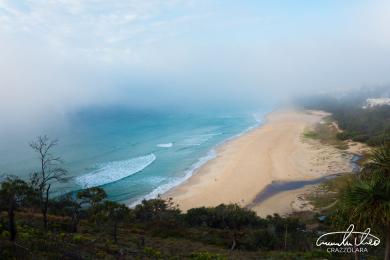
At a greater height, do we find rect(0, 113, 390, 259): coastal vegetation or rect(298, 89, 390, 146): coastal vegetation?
rect(298, 89, 390, 146): coastal vegetation

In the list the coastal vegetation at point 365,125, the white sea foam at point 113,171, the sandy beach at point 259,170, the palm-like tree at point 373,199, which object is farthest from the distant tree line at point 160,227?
the coastal vegetation at point 365,125

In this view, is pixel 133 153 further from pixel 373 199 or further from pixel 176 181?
pixel 373 199

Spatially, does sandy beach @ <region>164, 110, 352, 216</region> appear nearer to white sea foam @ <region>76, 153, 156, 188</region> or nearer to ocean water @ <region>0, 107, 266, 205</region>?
ocean water @ <region>0, 107, 266, 205</region>

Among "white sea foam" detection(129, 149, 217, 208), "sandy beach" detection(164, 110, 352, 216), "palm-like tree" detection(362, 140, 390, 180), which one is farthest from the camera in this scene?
"white sea foam" detection(129, 149, 217, 208)

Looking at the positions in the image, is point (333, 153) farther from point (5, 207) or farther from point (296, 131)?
point (5, 207)

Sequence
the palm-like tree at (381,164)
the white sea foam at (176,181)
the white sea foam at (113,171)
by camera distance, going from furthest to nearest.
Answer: the white sea foam at (113,171), the white sea foam at (176,181), the palm-like tree at (381,164)

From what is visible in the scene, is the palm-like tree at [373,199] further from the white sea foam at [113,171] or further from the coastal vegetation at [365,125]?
the coastal vegetation at [365,125]

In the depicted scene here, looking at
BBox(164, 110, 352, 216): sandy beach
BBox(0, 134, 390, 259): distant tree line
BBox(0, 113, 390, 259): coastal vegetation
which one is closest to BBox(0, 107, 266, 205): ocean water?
BBox(164, 110, 352, 216): sandy beach
